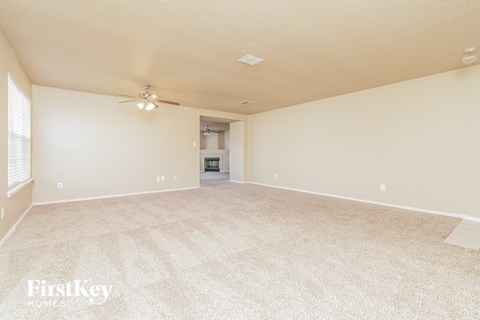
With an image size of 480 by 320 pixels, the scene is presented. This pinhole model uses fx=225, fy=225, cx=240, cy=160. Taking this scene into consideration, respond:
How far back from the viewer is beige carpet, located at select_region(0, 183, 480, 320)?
1.53 metres

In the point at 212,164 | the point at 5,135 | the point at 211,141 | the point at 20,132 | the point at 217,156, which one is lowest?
the point at 212,164

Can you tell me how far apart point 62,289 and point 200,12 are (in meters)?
2.65

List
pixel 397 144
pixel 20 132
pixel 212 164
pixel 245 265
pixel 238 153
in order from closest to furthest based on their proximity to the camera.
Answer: pixel 245 265 < pixel 20 132 < pixel 397 144 < pixel 238 153 < pixel 212 164

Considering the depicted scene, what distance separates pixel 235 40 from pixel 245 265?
2489 mm

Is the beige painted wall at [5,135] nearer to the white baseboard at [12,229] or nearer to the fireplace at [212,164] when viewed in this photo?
the white baseboard at [12,229]

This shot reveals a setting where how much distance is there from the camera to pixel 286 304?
1.57m

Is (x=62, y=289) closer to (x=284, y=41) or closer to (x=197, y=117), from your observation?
(x=284, y=41)

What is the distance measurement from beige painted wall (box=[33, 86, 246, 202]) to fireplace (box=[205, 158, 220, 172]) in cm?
538

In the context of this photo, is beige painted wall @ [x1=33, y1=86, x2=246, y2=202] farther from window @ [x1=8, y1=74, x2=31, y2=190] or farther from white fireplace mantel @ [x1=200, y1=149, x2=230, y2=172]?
white fireplace mantel @ [x1=200, y1=149, x2=230, y2=172]

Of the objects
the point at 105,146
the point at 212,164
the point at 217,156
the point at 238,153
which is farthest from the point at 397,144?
the point at 212,164

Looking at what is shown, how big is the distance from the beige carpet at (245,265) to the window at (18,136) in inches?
29.5

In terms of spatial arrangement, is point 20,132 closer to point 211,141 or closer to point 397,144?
point 397,144

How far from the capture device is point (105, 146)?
17.2 ft

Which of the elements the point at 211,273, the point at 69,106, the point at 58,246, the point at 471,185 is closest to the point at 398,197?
the point at 471,185
